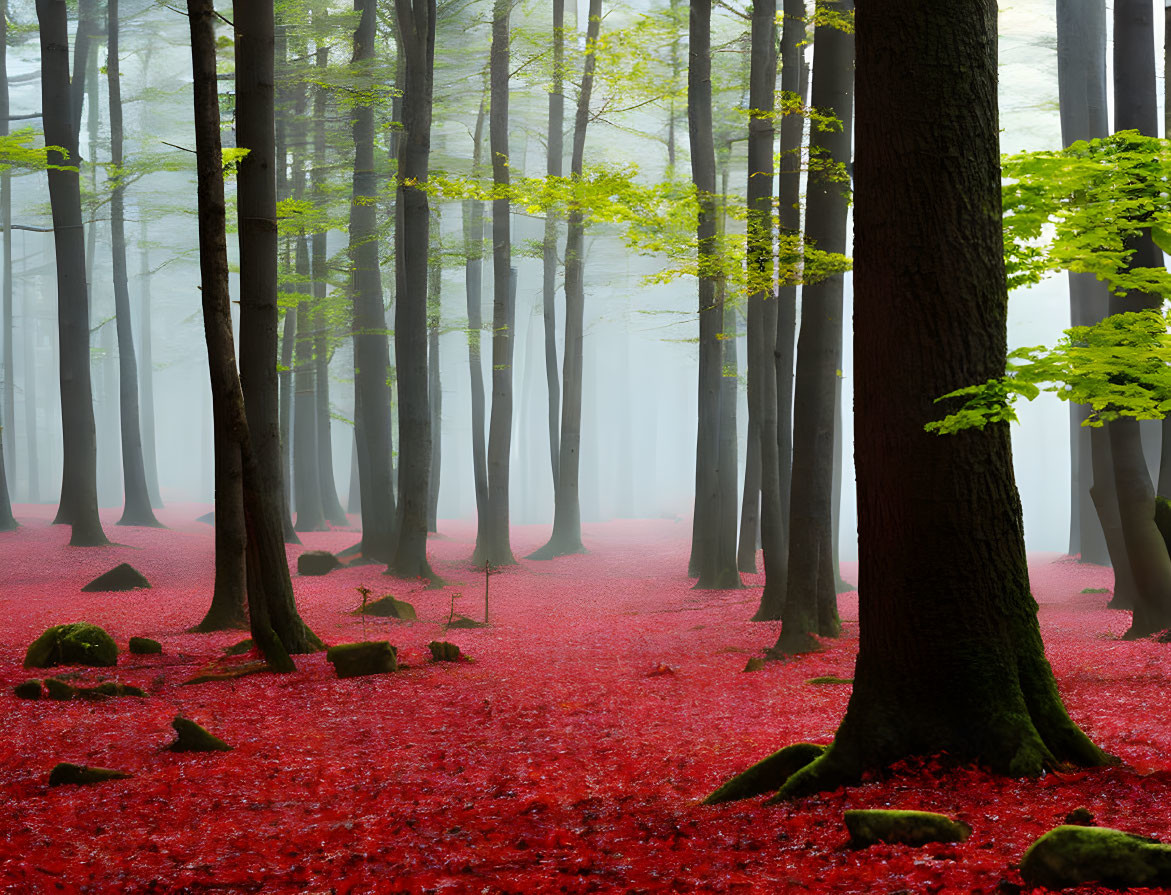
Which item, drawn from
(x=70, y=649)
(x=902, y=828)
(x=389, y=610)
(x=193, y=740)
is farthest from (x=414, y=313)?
(x=902, y=828)

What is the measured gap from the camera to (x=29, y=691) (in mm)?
7406

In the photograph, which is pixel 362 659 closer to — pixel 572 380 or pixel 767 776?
pixel 767 776

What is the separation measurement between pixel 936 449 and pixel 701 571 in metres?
13.7

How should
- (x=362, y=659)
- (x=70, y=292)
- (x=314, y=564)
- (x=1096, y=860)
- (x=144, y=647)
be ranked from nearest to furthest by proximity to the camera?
(x=1096, y=860), (x=362, y=659), (x=144, y=647), (x=314, y=564), (x=70, y=292)

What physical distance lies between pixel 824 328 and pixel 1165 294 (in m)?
4.02

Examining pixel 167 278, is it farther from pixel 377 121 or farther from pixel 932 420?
pixel 932 420

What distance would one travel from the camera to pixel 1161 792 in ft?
14.0

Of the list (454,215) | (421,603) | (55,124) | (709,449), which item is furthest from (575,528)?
(454,215)

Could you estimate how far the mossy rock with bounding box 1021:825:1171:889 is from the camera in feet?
10.5

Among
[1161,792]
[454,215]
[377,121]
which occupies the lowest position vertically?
[1161,792]

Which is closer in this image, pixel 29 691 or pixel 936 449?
pixel 936 449

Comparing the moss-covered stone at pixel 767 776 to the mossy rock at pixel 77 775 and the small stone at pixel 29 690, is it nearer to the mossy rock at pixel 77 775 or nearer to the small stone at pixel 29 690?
the mossy rock at pixel 77 775

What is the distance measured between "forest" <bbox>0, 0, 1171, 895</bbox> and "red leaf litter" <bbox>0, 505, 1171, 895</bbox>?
0.12 feet

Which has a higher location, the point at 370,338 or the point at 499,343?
the point at 370,338
